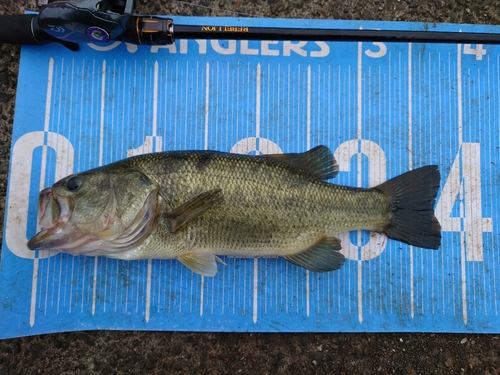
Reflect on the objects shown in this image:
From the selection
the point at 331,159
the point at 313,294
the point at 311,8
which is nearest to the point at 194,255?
the point at 313,294

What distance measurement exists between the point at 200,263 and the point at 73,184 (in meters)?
0.87

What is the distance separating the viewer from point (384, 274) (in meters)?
2.54

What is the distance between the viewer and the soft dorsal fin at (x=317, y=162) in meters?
2.32

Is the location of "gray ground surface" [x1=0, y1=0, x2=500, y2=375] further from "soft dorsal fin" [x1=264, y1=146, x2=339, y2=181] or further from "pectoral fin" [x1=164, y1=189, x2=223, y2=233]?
"soft dorsal fin" [x1=264, y1=146, x2=339, y2=181]

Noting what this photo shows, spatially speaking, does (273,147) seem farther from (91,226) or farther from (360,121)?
(91,226)

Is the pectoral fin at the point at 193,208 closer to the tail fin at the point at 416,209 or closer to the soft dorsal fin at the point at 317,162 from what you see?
the soft dorsal fin at the point at 317,162

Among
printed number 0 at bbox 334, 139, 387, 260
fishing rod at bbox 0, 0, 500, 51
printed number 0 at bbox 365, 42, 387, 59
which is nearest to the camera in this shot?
fishing rod at bbox 0, 0, 500, 51

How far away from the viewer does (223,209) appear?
2090 millimetres

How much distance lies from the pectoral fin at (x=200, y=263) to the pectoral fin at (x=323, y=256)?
0.56m

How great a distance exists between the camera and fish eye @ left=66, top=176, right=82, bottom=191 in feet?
6.74

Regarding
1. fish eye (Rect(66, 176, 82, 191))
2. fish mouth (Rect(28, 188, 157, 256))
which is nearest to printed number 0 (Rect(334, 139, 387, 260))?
fish mouth (Rect(28, 188, 157, 256))

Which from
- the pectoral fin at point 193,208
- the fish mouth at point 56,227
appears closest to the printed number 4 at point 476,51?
the pectoral fin at point 193,208

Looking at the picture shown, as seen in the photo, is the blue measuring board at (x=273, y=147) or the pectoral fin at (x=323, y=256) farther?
the blue measuring board at (x=273, y=147)

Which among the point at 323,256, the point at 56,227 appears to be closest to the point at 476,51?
the point at 323,256
